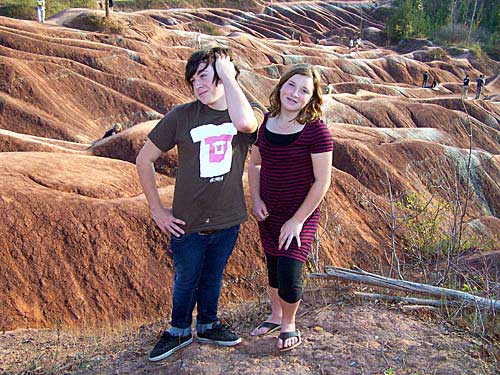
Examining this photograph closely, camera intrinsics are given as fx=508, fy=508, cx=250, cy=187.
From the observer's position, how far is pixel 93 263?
9172 millimetres

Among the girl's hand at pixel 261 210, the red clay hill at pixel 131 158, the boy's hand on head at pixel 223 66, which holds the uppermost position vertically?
the boy's hand on head at pixel 223 66

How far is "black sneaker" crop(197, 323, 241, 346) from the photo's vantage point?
431 centimetres

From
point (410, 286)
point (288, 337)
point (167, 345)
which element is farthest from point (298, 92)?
point (410, 286)

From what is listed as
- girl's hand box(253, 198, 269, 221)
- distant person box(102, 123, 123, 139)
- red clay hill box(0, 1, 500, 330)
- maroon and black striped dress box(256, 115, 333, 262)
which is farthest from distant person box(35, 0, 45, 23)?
girl's hand box(253, 198, 269, 221)

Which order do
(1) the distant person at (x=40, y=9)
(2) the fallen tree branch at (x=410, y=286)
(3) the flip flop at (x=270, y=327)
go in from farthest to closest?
(1) the distant person at (x=40, y=9) < (2) the fallen tree branch at (x=410, y=286) < (3) the flip flop at (x=270, y=327)

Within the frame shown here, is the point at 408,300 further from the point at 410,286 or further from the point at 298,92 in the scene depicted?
the point at 298,92

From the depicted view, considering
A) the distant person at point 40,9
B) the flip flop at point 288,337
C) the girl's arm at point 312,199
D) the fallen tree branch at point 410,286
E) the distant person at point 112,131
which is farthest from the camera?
the distant person at point 40,9

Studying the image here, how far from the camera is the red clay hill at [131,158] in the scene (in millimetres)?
8961

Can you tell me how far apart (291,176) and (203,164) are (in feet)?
2.29

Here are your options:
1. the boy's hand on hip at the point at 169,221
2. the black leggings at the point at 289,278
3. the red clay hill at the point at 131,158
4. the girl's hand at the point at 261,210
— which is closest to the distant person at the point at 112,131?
the red clay hill at the point at 131,158

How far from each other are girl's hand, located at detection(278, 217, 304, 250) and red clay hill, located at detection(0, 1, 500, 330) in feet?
7.16

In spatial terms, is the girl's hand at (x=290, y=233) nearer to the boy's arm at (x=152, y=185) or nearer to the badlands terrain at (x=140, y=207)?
the boy's arm at (x=152, y=185)

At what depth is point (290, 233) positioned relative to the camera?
13.0ft

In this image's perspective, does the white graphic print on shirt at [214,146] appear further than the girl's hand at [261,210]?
No
